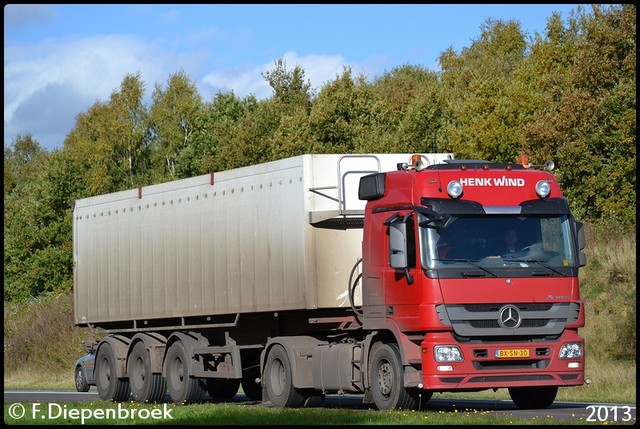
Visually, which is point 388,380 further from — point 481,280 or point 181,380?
point 181,380

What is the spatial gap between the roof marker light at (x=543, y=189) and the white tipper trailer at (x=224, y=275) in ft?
9.81

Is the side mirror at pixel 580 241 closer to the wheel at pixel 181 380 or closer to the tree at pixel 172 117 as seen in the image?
the wheel at pixel 181 380

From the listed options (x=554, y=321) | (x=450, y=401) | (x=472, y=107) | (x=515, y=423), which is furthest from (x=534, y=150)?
(x=515, y=423)

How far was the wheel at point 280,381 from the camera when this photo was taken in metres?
22.2

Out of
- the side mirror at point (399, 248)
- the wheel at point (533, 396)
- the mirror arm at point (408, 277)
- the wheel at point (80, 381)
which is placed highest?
the side mirror at point (399, 248)

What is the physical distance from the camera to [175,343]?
25.9 metres

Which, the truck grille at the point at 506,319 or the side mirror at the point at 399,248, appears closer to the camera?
the truck grille at the point at 506,319

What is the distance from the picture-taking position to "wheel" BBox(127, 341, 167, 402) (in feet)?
86.8

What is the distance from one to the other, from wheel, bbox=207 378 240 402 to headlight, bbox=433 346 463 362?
915 centimetres

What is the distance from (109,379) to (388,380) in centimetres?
1015

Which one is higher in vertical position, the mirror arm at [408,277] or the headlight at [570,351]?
the mirror arm at [408,277]

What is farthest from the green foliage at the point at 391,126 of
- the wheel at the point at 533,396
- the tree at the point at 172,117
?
the wheel at the point at 533,396

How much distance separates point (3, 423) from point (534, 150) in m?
34.8

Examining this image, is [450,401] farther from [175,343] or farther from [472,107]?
[472,107]
